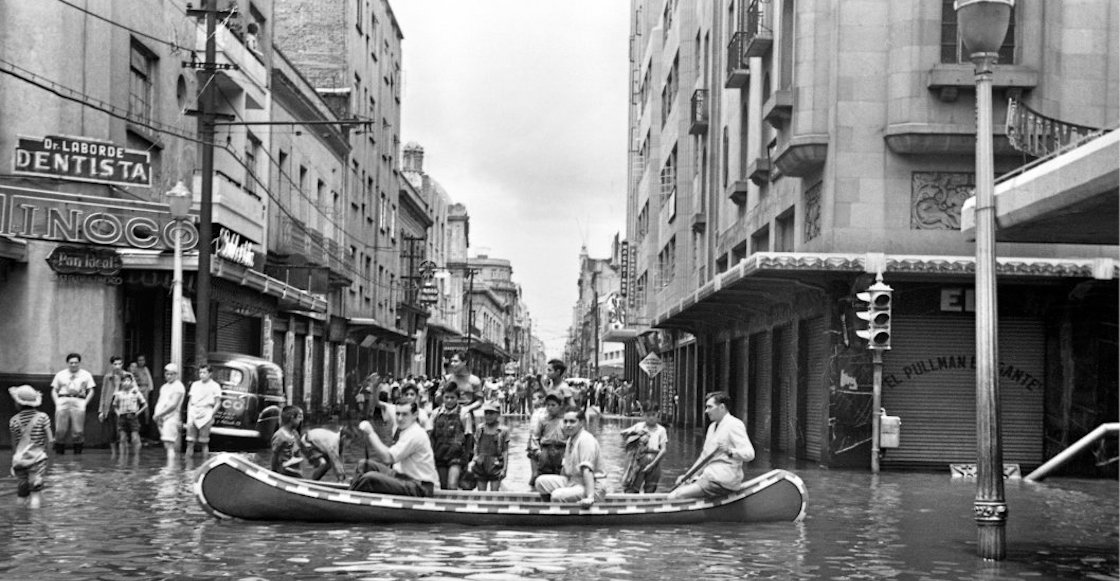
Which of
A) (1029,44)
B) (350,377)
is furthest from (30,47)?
(350,377)

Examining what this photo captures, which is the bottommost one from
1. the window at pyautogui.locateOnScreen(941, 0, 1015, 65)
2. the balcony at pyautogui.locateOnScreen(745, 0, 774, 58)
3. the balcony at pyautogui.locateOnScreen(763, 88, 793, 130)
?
the balcony at pyautogui.locateOnScreen(763, 88, 793, 130)

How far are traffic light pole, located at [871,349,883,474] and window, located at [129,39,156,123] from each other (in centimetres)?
1558

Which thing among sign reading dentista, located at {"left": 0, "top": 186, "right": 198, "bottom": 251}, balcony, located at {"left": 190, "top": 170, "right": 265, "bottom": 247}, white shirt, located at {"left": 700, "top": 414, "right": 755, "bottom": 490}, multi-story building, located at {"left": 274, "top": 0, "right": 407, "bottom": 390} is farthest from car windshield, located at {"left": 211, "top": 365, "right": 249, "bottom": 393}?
multi-story building, located at {"left": 274, "top": 0, "right": 407, "bottom": 390}

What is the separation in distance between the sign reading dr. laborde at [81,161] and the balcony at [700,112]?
20362mm

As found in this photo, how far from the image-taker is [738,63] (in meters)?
32.4

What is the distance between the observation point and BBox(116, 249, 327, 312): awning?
27062mm

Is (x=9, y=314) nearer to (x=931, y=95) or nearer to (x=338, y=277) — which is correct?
(x=931, y=95)

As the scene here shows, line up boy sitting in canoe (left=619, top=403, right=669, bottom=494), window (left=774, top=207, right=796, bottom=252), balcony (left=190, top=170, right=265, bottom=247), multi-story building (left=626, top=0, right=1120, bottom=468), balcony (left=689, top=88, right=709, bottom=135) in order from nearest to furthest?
boy sitting in canoe (left=619, top=403, right=669, bottom=494) → multi-story building (left=626, top=0, right=1120, bottom=468) → window (left=774, top=207, right=796, bottom=252) → balcony (left=190, top=170, right=265, bottom=247) → balcony (left=689, top=88, right=709, bottom=135)

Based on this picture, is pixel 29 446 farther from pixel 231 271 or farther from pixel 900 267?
pixel 231 271

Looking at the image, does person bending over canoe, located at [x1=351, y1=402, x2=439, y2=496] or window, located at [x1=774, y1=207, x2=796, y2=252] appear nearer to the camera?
person bending over canoe, located at [x1=351, y1=402, x2=439, y2=496]

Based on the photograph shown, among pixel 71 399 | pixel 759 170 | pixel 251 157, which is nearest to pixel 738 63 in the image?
pixel 759 170

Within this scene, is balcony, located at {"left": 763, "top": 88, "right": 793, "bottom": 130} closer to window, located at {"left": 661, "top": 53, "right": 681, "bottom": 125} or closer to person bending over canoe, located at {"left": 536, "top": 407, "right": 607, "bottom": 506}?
person bending over canoe, located at {"left": 536, "top": 407, "right": 607, "bottom": 506}

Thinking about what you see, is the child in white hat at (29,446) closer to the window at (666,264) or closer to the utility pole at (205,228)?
the utility pole at (205,228)

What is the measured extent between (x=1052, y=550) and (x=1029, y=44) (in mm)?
12812
